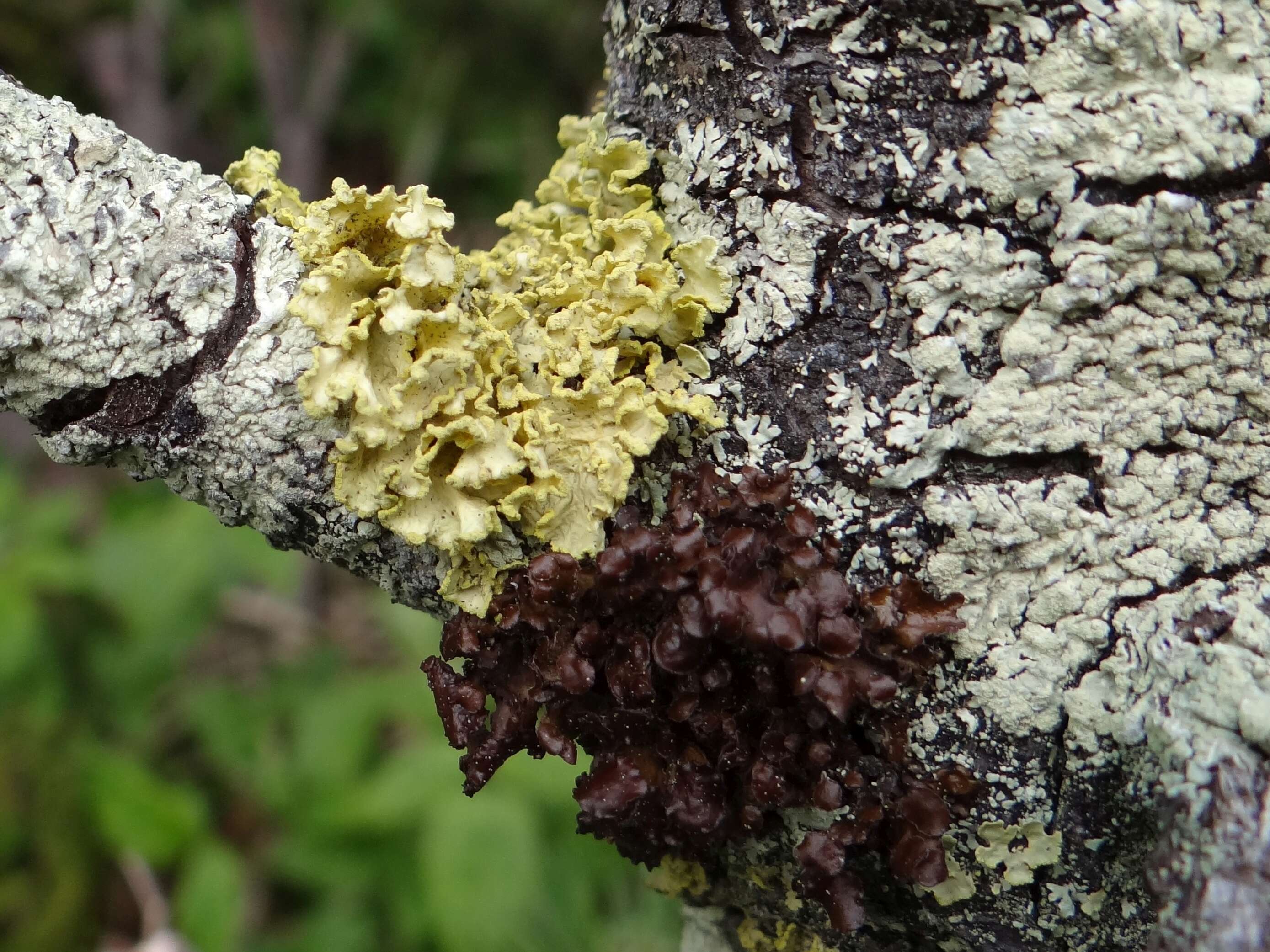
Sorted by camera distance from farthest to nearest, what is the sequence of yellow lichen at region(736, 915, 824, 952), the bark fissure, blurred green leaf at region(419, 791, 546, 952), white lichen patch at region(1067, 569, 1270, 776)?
blurred green leaf at region(419, 791, 546, 952), yellow lichen at region(736, 915, 824, 952), the bark fissure, white lichen patch at region(1067, 569, 1270, 776)

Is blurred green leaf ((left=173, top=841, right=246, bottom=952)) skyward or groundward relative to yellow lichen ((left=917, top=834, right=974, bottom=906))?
groundward

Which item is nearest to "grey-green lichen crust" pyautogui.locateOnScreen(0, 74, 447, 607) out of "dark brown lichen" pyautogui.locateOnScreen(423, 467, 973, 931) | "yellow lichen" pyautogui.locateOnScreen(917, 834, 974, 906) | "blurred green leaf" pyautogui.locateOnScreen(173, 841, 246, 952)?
"dark brown lichen" pyautogui.locateOnScreen(423, 467, 973, 931)

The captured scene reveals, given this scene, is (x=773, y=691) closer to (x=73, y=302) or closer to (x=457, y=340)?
(x=457, y=340)

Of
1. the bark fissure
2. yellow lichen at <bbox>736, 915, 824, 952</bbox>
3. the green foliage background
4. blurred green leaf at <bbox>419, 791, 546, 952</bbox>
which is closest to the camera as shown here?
the bark fissure

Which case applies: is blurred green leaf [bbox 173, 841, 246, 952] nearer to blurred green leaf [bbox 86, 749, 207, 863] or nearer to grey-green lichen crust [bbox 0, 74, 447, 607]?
blurred green leaf [bbox 86, 749, 207, 863]

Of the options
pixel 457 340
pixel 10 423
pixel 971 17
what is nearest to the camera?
pixel 971 17

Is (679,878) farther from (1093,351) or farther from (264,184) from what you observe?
(264,184)

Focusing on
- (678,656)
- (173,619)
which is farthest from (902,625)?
(173,619)
